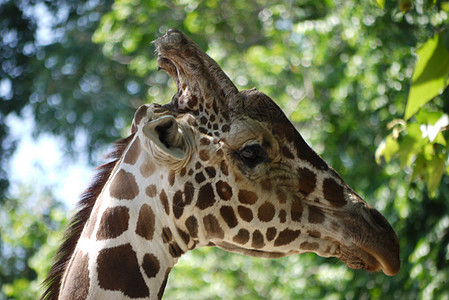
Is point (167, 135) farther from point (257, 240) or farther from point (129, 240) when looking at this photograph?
point (257, 240)

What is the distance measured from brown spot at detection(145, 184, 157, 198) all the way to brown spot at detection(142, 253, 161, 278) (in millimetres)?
262

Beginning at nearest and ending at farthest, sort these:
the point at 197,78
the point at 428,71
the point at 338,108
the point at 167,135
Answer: the point at 428,71, the point at 167,135, the point at 197,78, the point at 338,108

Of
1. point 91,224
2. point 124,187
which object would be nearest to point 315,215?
point 124,187

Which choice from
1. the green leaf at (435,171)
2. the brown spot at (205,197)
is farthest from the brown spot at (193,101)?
the green leaf at (435,171)

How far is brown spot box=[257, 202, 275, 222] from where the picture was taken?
275cm

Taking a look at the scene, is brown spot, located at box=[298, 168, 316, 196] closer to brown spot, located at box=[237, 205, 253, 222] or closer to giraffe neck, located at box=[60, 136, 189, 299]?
brown spot, located at box=[237, 205, 253, 222]

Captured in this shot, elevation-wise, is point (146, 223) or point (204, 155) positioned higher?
point (204, 155)

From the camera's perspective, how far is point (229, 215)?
274 centimetres

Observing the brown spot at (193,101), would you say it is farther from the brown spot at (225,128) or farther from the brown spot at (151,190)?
the brown spot at (151,190)

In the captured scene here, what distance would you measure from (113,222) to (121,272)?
219 mm

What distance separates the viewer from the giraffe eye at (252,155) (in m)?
2.78

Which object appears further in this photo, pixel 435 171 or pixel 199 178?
pixel 199 178

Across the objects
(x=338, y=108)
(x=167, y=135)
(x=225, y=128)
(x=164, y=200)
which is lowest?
(x=338, y=108)

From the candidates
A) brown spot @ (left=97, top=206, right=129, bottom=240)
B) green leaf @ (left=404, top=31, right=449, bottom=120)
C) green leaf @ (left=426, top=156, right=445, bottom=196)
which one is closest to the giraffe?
brown spot @ (left=97, top=206, right=129, bottom=240)
